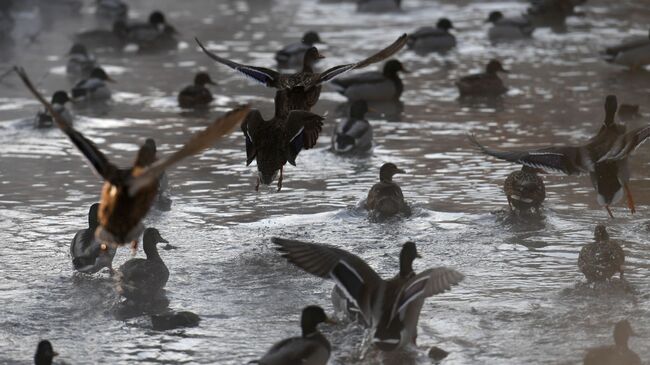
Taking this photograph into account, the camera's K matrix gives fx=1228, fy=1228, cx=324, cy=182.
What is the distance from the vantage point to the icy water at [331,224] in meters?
7.68

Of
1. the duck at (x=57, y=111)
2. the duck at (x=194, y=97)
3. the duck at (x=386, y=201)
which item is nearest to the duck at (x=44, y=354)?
the duck at (x=386, y=201)

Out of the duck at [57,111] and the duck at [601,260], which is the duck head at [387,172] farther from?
the duck at [57,111]

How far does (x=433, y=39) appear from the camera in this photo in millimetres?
20812

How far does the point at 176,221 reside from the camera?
10.6 m

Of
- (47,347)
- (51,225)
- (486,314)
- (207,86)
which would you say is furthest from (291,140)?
(207,86)

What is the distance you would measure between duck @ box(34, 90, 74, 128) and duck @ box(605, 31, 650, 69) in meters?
7.93

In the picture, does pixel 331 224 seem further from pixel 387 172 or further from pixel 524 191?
pixel 524 191

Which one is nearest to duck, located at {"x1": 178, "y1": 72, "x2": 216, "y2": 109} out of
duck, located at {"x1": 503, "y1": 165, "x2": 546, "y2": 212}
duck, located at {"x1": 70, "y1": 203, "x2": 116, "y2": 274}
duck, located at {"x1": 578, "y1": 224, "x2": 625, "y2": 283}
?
duck, located at {"x1": 503, "y1": 165, "x2": 546, "y2": 212}

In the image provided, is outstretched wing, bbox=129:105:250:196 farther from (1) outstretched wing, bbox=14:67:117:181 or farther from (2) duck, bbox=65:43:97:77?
(2) duck, bbox=65:43:97:77

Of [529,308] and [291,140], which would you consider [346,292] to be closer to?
[529,308]

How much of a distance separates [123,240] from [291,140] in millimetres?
2729

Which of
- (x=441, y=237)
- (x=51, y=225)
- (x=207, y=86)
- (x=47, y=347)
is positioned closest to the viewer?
(x=47, y=347)

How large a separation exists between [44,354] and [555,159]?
4754 mm

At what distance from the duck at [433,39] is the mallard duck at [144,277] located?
1259cm
